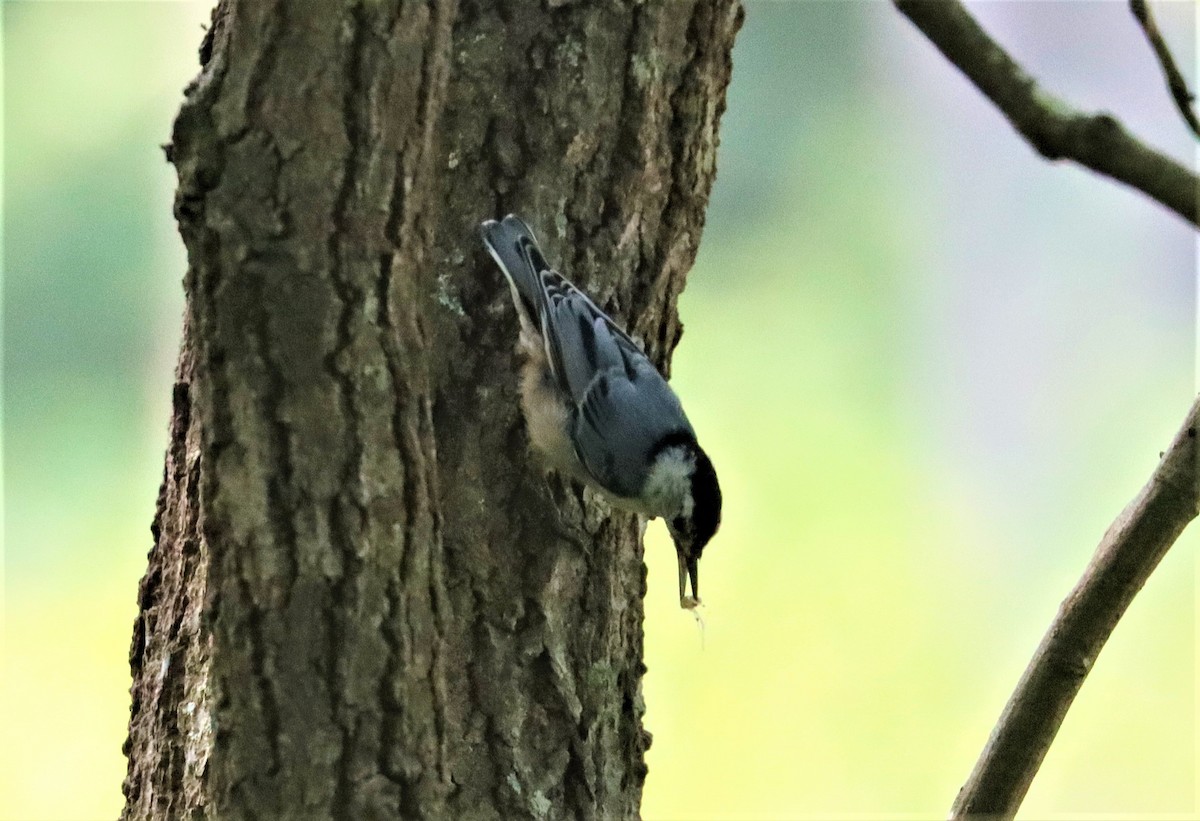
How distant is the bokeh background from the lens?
9.86 ft

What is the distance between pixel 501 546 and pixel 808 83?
Result: 2574mm

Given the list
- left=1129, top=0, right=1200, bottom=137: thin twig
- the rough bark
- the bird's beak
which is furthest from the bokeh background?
left=1129, top=0, right=1200, bottom=137: thin twig

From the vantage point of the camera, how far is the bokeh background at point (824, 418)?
9.86 ft

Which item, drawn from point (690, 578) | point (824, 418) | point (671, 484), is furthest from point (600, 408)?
point (824, 418)

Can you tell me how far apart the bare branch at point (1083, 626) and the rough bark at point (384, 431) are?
53cm

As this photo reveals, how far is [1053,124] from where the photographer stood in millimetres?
701

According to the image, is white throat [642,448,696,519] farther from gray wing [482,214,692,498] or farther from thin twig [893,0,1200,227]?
thin twig [893,0,1200,227]

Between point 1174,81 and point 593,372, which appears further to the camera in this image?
point 593,372

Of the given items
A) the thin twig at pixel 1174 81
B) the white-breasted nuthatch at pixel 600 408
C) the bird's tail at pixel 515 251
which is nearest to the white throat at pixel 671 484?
the white-breasted nuthatch at pixel 600 408

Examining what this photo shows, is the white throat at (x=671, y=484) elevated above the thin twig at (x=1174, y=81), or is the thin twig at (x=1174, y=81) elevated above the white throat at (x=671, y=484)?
the white throat at (x=671, y=484)

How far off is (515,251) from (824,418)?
215cm

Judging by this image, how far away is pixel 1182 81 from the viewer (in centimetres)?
86

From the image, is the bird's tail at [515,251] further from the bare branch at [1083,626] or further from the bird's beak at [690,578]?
the bare branch at [1083,626]

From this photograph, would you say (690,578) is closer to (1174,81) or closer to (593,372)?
(593,372)
